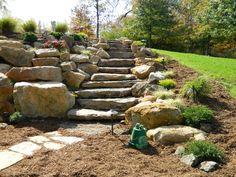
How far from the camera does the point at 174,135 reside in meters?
4.97

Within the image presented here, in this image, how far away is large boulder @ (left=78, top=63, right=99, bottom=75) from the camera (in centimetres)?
869

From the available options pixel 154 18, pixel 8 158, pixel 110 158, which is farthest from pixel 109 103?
pixel 154 18

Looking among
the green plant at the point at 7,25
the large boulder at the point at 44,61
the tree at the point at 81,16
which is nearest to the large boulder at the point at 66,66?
the large boulder at the point at 44,61

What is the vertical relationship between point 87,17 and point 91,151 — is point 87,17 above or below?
above

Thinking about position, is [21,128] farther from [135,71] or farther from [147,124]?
[135,71]

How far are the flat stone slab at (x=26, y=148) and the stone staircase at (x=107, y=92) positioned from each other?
1.42 m

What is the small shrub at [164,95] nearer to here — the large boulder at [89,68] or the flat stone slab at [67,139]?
the flat stone slab at [67,139]

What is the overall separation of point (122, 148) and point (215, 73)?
472cm

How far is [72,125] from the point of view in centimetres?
618

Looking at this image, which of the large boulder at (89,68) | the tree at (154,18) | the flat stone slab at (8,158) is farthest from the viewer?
the tree at (154,18)

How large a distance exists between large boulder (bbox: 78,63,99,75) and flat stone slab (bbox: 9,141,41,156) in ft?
13.1

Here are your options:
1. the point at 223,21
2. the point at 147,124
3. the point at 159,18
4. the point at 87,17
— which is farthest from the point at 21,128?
the point at 87,17

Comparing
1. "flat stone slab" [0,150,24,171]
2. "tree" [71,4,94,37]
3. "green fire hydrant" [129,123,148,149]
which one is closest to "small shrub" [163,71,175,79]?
"green fire hydrant" [129,123,148,149]

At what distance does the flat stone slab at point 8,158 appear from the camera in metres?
4.08
